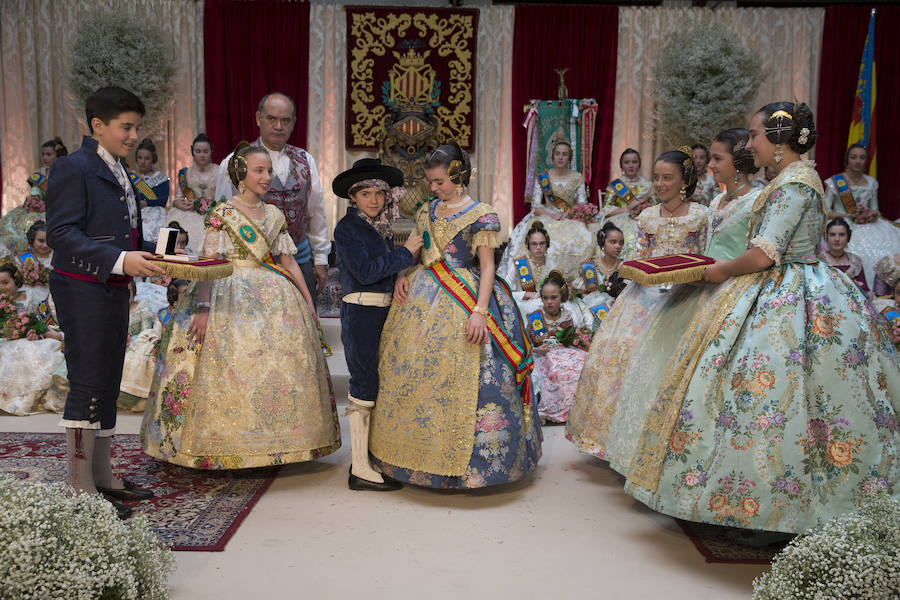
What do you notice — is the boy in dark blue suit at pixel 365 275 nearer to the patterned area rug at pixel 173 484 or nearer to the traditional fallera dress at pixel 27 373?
the patterned area rug at pixel 173 484

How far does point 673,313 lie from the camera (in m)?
3.54

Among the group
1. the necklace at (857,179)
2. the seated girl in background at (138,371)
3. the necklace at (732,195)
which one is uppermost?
the necklace at (857,179)

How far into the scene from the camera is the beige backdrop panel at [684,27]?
31.4ft

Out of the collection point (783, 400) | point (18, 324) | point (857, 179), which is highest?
point (857, 179)

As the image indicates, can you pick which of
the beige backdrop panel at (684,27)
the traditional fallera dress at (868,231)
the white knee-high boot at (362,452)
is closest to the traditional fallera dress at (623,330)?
the white knee-high boot at (362,452)

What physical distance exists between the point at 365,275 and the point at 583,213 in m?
4.82

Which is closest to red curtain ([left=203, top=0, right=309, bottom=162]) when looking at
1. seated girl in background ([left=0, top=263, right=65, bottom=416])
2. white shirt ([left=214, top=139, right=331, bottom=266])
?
seated girl in background ([left=0, top=263, right=65, bottom=416])

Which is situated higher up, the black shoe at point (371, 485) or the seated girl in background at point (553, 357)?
the seated girl in background at point (553, 357)

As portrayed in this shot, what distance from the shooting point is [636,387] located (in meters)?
3.54

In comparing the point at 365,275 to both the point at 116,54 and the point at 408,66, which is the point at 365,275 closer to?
the point at 408,66

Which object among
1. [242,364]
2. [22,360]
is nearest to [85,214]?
[242,364]

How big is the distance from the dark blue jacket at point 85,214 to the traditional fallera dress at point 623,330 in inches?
88.5

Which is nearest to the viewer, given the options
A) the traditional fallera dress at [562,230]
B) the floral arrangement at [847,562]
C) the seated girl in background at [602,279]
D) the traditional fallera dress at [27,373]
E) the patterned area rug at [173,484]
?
the floral arrangement at [847,562]

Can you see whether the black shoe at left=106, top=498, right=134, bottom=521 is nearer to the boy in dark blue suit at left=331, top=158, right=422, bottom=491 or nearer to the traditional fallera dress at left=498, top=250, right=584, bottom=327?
the boy in dark blue suit at left=331, top=158, right=422, bottom=491
